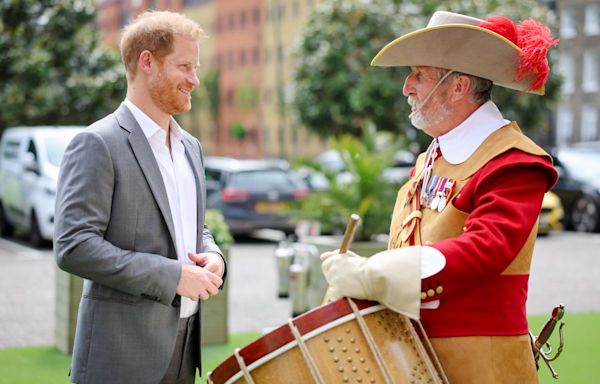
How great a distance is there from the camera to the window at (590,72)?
45781 mm

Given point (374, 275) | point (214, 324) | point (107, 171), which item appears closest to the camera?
point (374, 275)

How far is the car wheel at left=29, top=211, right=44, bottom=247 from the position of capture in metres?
14.9

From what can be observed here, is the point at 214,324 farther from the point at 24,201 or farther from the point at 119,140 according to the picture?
the point at 24,201

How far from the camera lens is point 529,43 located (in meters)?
3.06

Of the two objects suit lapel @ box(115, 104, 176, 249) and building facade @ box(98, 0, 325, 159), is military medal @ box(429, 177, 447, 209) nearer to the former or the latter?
suit lapel @ box(115, 104, 176, 249)

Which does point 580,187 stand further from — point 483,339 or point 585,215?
point 483,339

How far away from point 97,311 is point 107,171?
436 mm

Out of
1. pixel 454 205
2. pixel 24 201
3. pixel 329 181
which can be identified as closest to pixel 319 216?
pixel 329 181

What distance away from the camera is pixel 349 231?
2.76 m

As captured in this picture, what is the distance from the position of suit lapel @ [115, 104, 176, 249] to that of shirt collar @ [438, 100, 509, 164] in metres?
0.92

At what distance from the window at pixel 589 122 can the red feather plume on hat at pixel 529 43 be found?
4476cm

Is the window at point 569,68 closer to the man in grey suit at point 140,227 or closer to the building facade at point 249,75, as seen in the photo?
the building facade at point 249,75

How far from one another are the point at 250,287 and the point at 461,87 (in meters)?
8.41

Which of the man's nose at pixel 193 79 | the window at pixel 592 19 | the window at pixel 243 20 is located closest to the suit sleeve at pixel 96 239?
the man's nose at pixel 193 79
